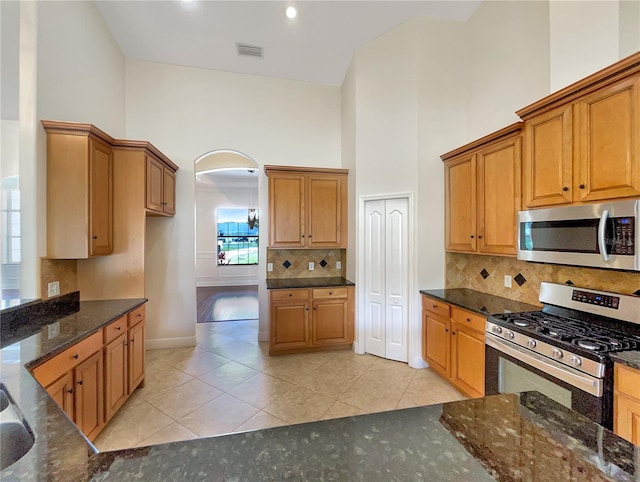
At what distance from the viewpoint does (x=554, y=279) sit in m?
2.47

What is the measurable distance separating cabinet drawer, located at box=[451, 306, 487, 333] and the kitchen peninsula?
1661 mm

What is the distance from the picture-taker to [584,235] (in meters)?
1.95

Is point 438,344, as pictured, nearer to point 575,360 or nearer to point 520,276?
point 520,276

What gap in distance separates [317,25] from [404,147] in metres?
1.82

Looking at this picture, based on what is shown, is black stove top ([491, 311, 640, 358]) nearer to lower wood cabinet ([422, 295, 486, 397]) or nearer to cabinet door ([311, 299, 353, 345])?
lower wood cabinet ([422, 295, 486, 397])

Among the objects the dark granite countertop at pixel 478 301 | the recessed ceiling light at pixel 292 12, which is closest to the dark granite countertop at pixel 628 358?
the dark granite countertop at pixel 478 301

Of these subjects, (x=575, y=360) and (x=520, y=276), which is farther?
(x=520, y=276)

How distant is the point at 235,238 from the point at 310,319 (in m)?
6.13

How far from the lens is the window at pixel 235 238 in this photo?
9.15m

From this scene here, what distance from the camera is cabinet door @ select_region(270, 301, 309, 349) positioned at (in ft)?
12.5

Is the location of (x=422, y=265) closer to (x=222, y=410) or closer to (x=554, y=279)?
(x=554, y=279)

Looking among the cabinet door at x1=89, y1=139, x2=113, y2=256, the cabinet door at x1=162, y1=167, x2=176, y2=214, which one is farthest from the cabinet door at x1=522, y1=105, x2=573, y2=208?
the cabinet door at x1=162, y1=167, x2=176, y2=214

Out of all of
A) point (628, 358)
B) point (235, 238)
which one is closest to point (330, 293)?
point (628, 358)

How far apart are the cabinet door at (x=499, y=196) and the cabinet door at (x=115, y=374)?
3.46m
